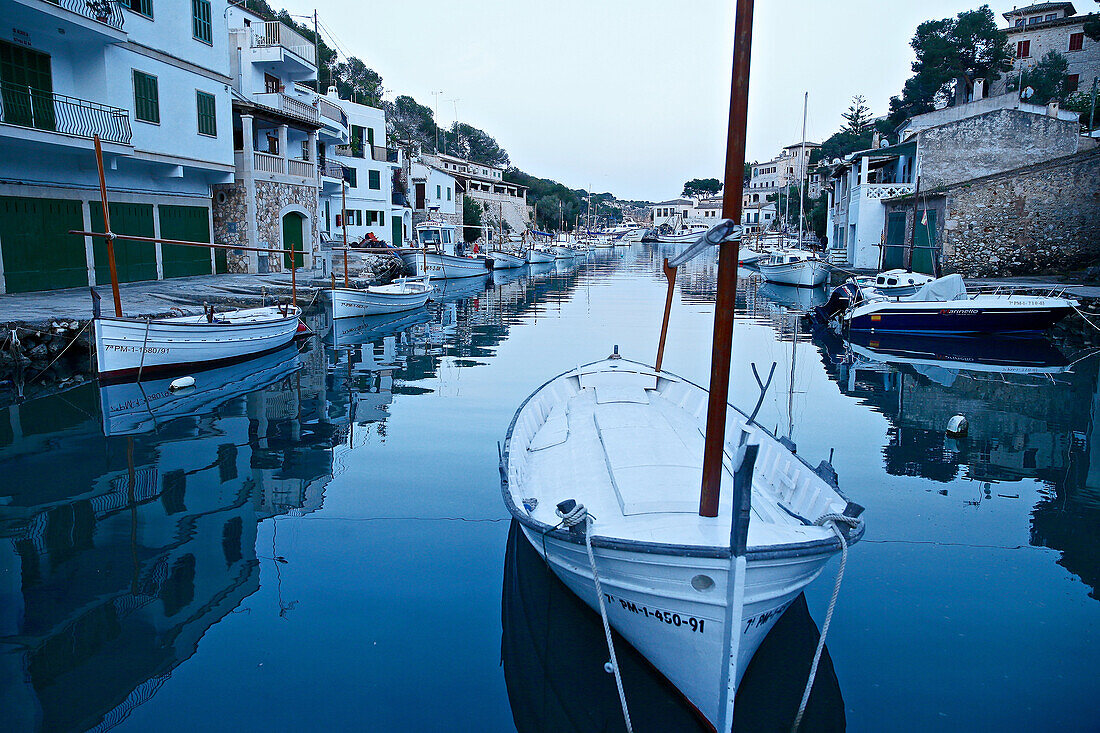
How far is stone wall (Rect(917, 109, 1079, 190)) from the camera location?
32.3m

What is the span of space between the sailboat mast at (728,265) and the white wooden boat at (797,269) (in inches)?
1346

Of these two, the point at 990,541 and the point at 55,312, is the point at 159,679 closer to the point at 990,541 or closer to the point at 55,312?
the point at 990,541

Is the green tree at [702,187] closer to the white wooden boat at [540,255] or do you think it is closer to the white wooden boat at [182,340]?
the white wooden boat at [540,255]

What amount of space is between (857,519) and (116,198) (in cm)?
2310

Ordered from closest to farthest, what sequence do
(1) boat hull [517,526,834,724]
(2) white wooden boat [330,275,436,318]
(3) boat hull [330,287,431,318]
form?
1. (1) boat hull [517,526,834,724]
2. (3) boat hull [330,287,431,318]
3. (2) white wooden boat [330,275,436,318]

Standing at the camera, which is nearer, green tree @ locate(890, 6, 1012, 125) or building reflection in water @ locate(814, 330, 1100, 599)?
building reflection in water @ locate(814, 330, 1100, 599)

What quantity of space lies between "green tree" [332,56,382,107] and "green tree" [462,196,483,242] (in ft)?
37.1

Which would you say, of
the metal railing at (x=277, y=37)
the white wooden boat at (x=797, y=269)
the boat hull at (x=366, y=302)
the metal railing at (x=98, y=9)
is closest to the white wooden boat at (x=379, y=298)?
the boat hull at (x=366, y=302)

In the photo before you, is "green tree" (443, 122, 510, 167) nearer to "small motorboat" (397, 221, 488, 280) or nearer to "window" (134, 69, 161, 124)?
"small motorboat" (397, 221, 488, 280)

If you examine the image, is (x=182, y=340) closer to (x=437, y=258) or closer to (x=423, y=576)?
(x=423, y=576)

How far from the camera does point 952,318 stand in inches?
853

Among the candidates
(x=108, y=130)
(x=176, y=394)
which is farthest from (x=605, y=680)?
(x=108, y=130)

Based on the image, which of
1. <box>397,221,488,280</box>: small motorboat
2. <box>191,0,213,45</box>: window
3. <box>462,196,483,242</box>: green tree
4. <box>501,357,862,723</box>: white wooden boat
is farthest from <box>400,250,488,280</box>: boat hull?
<box>501,357,862,723</box>: white wooden boat

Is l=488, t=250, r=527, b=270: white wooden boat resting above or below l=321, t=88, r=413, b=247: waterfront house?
below
